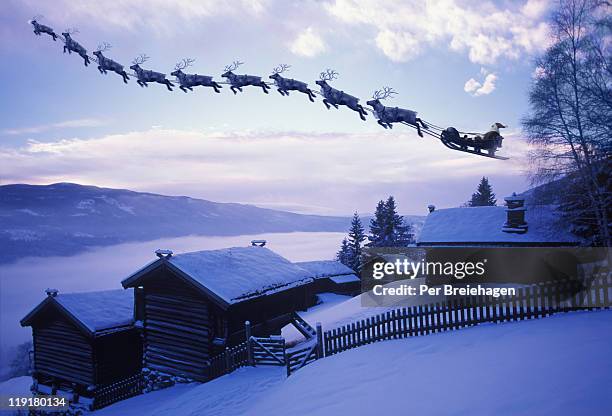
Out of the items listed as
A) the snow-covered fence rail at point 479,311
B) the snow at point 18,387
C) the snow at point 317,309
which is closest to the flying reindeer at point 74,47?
the snow-covered fence rail at point 479,311

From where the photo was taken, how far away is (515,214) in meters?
20.6

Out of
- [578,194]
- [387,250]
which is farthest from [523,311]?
[387,250]

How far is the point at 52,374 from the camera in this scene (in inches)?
788

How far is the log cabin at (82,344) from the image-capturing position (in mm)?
18281

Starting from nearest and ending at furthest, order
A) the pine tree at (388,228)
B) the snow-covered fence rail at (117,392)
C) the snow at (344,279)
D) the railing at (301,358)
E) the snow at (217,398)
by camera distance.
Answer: the snow at (217,398) < the railing at (301,358) < the snow-covered fence rail at (117,392) < the snow at (344,279) < the pine tree at (388,228)

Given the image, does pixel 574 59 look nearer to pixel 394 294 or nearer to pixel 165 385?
pixel 394 294

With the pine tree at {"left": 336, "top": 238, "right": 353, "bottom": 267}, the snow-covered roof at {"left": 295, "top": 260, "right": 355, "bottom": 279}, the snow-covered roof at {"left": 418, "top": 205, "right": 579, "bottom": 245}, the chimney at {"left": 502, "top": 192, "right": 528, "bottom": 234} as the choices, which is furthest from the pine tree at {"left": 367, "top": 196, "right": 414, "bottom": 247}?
the chimney at {"left": 502, "top": 192, "right": 528, "bottom": 234}

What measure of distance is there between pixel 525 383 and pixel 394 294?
71.4ft

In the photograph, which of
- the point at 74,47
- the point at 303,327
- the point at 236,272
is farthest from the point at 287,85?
the point at 303,327

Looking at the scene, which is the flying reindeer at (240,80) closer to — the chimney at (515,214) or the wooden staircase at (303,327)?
the wooden staircase at (303,327)

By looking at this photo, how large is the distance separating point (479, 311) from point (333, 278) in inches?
1098

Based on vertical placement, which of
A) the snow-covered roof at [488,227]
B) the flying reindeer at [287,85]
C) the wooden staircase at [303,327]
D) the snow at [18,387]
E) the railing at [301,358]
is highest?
the flying reindeer at [287,85]

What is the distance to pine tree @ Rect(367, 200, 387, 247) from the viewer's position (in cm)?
4875

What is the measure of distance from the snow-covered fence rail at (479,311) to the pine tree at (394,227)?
37.2 meters
